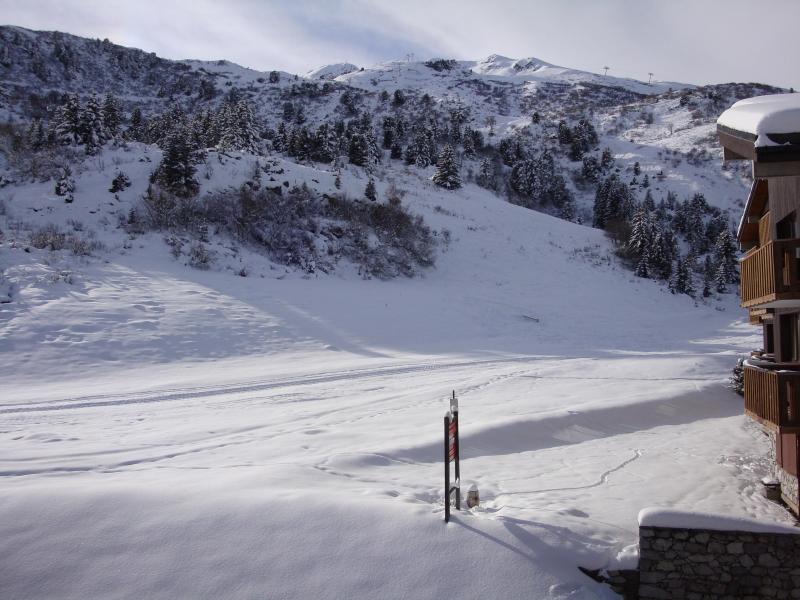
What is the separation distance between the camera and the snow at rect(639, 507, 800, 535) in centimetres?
579

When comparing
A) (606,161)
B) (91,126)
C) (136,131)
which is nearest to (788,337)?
(91,126)

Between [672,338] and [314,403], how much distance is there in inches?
667

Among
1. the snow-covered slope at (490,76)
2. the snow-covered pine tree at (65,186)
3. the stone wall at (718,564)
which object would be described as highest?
the snow-covered slope at (490,76)

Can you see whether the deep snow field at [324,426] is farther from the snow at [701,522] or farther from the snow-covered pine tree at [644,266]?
the snow-covered pine tree at [644,266]

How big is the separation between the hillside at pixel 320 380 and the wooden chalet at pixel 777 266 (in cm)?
165

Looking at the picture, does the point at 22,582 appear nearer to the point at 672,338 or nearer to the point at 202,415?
the point at 202,415

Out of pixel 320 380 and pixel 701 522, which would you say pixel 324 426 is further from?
pixel 701 522

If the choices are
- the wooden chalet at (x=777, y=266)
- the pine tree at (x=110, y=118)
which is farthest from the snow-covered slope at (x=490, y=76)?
the wooden chalet at (x=777, y=266)

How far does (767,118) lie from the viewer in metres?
6.55

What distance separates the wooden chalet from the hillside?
165 cm

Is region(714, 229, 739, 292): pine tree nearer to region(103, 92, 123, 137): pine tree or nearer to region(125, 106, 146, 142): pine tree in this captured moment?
region(103, 92, 123, 137): pine tree

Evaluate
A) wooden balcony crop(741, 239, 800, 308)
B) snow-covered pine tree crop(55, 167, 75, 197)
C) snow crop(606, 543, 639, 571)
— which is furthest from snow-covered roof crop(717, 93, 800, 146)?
snow-covered pine tree crop(55, 167, 75, 197)

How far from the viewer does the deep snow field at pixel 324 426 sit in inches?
202

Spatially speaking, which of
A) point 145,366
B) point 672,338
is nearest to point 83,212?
point 145,366
